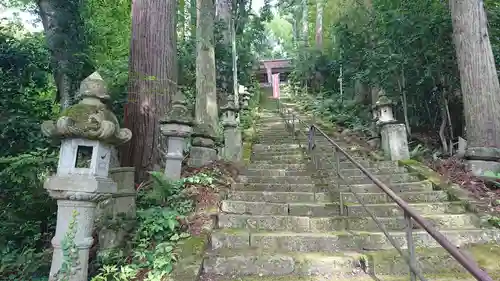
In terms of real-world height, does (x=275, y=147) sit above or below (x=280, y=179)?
above

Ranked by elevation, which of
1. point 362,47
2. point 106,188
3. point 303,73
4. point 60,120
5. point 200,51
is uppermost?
point 303,73

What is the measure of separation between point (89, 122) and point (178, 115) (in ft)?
6.35

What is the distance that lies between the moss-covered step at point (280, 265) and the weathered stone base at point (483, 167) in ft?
10.5

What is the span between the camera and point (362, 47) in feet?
36.3

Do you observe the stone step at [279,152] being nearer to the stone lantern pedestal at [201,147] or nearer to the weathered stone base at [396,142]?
the weathered stone base at [396,142]

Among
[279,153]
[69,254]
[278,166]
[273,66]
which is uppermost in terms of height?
[273,66]

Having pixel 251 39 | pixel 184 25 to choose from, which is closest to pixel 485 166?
pixel 251 39

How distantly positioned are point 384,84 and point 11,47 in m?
8.54

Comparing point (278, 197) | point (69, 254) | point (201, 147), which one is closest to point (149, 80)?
point (201, 147)

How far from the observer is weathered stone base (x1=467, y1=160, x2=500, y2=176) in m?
4.99

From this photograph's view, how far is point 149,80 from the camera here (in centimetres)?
479

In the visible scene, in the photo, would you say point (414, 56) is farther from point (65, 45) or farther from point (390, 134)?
point (65, 45)

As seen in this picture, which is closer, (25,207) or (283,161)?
(25,207)

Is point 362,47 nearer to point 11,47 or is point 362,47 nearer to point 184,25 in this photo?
point 184,25
